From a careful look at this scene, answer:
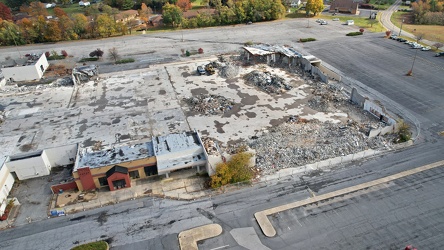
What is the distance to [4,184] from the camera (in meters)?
32.6

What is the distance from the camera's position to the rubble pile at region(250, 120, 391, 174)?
35875 millimetres

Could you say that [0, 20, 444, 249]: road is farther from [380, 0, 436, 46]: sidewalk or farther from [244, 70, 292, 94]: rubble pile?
[380, 0, 436, 46]: sidewalk

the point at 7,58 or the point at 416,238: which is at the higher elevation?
the point at 7,58

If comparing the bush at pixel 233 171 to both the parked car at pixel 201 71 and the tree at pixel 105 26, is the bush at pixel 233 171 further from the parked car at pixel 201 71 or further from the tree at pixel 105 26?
the tree at pixel 105 26

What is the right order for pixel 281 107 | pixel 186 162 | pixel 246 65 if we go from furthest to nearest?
pixel 246 65 < pixel 281 107 < pixel 186 162

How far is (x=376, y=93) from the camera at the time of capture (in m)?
49.6

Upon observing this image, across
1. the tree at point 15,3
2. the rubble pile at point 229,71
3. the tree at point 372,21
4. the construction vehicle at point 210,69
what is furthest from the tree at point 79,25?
the tree at point 372,21

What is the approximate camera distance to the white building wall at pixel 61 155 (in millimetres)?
36094

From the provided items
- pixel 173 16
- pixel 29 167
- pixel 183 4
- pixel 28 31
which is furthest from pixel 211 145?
pixel 183 4

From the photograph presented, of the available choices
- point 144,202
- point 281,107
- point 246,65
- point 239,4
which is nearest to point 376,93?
point 281,107

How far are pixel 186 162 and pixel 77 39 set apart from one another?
62822mm

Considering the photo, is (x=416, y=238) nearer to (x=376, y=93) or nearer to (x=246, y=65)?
(x=376, y=93)

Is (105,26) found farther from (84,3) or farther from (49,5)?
(49,5)

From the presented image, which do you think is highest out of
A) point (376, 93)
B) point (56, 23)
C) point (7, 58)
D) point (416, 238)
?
point (56, 23)
